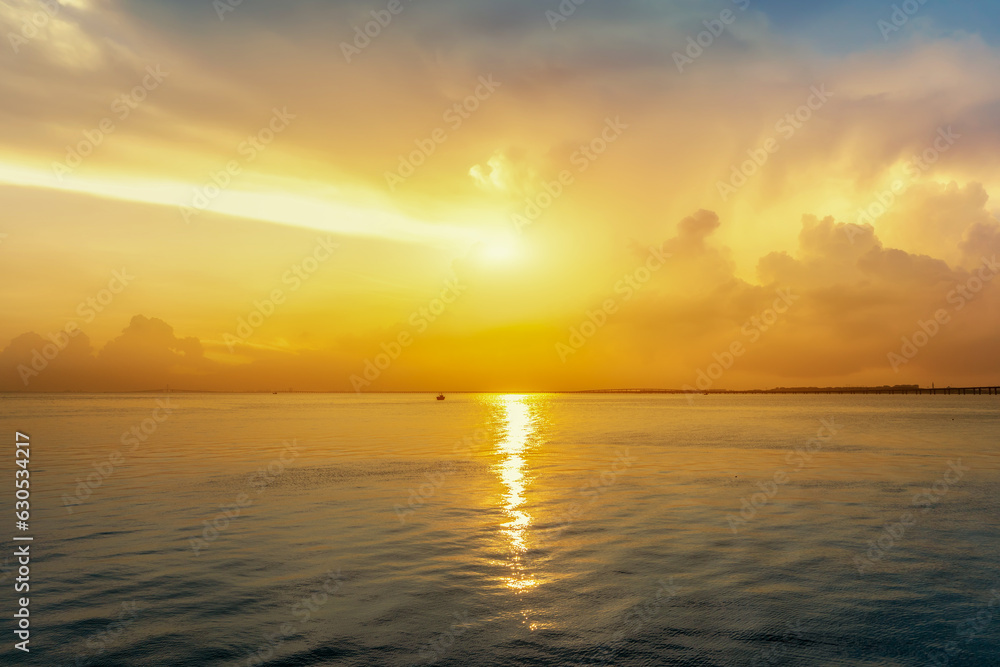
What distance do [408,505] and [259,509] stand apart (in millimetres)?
6647

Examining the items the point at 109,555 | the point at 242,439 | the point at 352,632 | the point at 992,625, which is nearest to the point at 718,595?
the point at 992,625

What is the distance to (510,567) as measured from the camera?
17.9 metres

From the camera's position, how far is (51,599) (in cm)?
1509

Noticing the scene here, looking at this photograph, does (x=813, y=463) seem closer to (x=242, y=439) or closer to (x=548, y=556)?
(x=548, y=556)

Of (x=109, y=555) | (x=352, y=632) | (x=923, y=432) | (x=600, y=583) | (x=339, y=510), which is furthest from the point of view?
(x=923, y=432)
